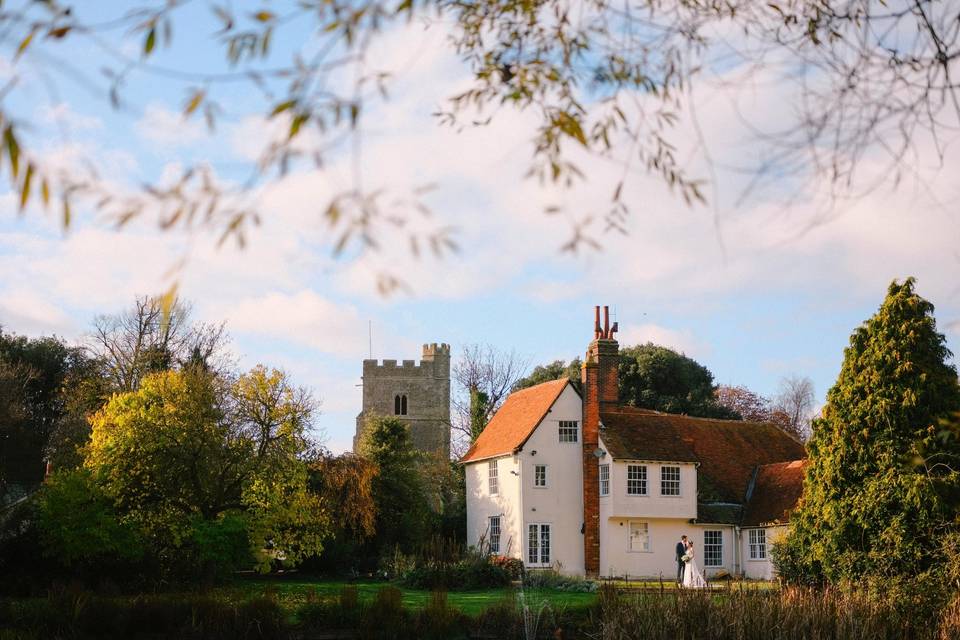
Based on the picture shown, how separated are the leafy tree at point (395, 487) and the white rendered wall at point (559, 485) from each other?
3.98m

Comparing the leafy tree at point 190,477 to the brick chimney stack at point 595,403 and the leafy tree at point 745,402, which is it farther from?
the leafy tree at point 745,402

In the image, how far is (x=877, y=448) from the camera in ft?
77.4

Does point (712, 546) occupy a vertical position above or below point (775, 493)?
below

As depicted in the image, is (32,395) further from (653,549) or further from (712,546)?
(712,546)

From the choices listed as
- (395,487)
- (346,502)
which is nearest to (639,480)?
(395,487)

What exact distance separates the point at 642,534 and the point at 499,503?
5118mm

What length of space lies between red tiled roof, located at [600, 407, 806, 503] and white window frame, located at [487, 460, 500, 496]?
4.32 meters

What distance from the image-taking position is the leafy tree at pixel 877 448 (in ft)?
71.8

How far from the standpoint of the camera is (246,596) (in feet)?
65.4

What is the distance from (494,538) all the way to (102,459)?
16.5 meters

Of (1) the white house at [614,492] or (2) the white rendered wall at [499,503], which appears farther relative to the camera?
(2) the white rendered wall at [499,503]

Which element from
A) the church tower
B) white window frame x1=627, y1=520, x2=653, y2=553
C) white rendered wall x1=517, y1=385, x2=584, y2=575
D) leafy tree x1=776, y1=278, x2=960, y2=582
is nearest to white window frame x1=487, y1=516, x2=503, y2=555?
white rendered wall x1=517, y1=385, x2=584, y2=575

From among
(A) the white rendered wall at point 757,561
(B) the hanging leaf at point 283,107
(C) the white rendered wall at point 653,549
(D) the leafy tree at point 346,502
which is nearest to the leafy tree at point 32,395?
(D) the leafy tree at point 346,502

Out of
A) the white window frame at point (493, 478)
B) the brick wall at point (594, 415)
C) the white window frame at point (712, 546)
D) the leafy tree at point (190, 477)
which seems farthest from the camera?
the white window frame at point (493, 478)
